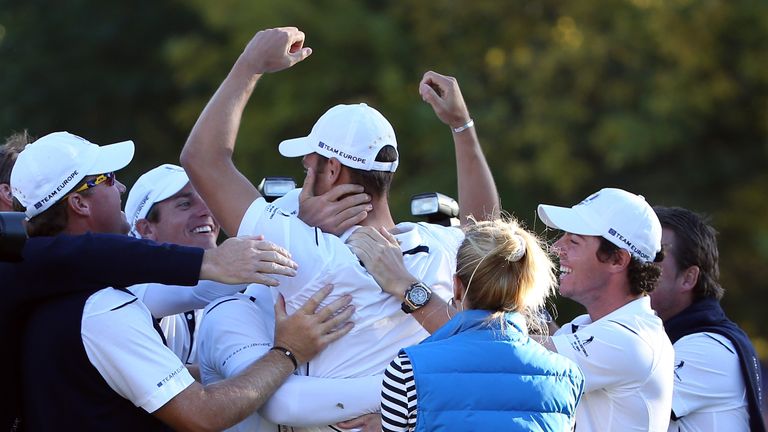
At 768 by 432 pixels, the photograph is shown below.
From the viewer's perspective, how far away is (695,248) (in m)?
5.09

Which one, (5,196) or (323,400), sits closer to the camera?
(323,400)

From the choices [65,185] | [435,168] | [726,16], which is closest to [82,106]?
[435,168]

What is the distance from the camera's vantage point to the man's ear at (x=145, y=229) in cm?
509

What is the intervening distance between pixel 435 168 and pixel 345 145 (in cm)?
1092

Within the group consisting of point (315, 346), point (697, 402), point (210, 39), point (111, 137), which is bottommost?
point (111, 137)

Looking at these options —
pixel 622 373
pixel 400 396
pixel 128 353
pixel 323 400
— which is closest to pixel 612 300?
pixel 622 373

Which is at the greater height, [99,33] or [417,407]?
[417,407]

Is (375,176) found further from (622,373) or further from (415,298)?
(622,373)

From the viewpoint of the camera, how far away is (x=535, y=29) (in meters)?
15.8

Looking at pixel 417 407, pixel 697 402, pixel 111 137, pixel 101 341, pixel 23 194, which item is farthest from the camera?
pixel 111 137

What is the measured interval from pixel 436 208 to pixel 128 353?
1.65 metres

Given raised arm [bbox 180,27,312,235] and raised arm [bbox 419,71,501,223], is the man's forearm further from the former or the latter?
raised arm [bbox 180,27,312,235]

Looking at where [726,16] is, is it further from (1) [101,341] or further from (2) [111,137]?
(1) [101,341]

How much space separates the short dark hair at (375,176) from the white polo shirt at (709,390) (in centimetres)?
140
